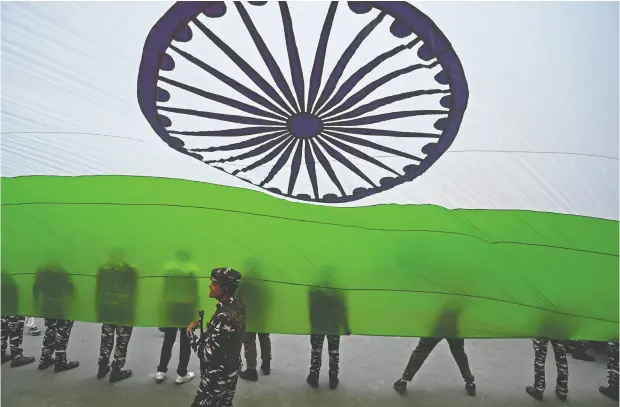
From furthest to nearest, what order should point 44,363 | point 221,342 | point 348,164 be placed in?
1. point 44,363
2. point 348,164
3. point 221,342

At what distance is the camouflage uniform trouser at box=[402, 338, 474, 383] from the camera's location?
3.12 m

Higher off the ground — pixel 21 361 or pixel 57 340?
pixel 57 340

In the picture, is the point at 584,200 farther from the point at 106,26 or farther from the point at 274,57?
the point at 106,26

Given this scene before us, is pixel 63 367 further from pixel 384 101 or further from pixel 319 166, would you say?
pixel 384 101

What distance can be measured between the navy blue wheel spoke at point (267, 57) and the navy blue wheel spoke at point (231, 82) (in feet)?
0.30

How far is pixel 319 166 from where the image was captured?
2430 millimetres

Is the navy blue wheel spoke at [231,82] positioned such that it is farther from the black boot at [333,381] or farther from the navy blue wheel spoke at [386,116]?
the black boot at [333,381]

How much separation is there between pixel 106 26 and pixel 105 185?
77 centimetres

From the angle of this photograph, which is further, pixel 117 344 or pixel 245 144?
pixel 117 344

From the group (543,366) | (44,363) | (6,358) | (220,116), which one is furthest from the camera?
(6,358)

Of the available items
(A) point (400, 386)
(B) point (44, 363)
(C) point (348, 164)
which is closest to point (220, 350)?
(C) point (348, 164)

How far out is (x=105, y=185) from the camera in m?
2.39

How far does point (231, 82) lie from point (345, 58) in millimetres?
554

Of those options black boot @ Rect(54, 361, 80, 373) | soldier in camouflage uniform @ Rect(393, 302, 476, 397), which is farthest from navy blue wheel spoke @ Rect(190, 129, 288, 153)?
black boot @ Rect(54, 361, 80, 373)
